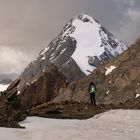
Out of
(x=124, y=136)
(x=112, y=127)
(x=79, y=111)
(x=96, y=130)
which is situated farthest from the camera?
(x=79, y=111)

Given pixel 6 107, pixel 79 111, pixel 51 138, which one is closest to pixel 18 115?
pixel 6 107

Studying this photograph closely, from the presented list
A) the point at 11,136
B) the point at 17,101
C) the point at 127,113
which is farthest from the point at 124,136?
the point at 17,101

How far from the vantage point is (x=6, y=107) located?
31219 millimetres

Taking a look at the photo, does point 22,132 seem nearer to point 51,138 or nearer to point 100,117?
point 51,138

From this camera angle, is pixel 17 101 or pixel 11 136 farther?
pixel 17 101

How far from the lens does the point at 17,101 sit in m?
33.5

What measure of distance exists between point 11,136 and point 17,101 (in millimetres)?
12305

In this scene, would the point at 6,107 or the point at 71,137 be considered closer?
the point at 71,137

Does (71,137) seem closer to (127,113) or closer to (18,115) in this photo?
(18,115)

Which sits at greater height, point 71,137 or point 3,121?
point 3,121

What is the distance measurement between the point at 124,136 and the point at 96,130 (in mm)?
1986

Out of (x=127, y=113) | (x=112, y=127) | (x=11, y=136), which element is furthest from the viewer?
(x=127, y=113)

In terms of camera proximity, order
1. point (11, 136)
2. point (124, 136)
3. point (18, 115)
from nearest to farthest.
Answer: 1. point (11, 136)
2. point (124, 136)
3. point (18, 115)

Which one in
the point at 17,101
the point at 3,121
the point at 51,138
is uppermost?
the point at 17,101
